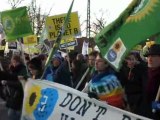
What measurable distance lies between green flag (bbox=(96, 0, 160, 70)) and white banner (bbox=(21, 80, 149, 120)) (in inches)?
21.9

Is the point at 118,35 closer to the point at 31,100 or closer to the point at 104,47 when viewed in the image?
the point at 104,47

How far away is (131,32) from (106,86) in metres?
0.86

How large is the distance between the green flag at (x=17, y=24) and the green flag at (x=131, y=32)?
16.1 feet

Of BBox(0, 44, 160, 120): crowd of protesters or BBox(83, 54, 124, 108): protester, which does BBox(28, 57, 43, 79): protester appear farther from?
BBox(83, 54, 124, 108): protester

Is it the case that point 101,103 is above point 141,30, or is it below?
below

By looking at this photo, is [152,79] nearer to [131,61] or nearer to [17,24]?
[131,61]

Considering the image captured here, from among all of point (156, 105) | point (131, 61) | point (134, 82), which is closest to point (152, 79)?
point (156, 105)

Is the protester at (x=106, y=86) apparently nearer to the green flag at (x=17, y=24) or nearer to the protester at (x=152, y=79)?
the protester at (x=152, y=79)

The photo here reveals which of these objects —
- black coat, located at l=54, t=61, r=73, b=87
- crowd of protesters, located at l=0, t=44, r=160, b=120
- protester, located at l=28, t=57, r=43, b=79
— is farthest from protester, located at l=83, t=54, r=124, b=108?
black coat, located at l=54, t=61, r=73, b=87

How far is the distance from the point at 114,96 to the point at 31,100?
114cm

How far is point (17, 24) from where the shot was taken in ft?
35.1

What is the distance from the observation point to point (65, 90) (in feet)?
21.1

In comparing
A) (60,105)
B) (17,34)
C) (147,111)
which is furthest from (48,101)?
(17,34)

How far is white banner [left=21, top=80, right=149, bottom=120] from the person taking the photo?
5.90 meters
